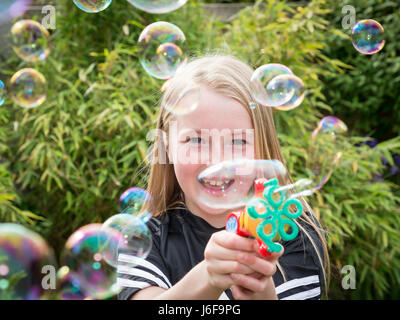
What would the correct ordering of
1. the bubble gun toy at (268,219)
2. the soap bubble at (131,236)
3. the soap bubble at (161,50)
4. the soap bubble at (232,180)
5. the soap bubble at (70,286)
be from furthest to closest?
1. the soap bubble at (161,50)
2. the soap bubble at (70,286)
3. the soap bubble at (131,236)
4. the soap bubble at (232,180)
5. the bubble gun toy at (268,219)

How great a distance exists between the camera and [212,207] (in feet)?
3.80

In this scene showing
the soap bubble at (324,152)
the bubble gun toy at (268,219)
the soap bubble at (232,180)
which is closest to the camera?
the bubble gun toy at (268,219)

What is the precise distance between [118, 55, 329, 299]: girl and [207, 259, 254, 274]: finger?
0.13 metres

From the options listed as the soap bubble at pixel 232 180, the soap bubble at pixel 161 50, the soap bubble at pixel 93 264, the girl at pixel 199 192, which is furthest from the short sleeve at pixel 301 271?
the soap bubble at pixel 161 50

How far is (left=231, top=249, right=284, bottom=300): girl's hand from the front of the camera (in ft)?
2.67

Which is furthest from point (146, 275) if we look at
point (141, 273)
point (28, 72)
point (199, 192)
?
point (28, 72)

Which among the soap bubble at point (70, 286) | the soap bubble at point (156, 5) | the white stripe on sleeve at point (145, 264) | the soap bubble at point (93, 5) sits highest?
the soap bubble at point (93, 5)

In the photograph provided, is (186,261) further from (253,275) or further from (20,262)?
(20,262)

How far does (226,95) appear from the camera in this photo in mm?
1221

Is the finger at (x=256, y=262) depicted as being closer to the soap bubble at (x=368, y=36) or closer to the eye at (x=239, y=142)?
the eye at (x=239, y=142)

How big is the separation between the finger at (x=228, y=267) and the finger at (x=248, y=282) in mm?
10

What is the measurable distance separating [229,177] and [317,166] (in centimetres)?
138

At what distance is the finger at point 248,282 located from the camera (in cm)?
83

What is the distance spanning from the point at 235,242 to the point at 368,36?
1660 mm
